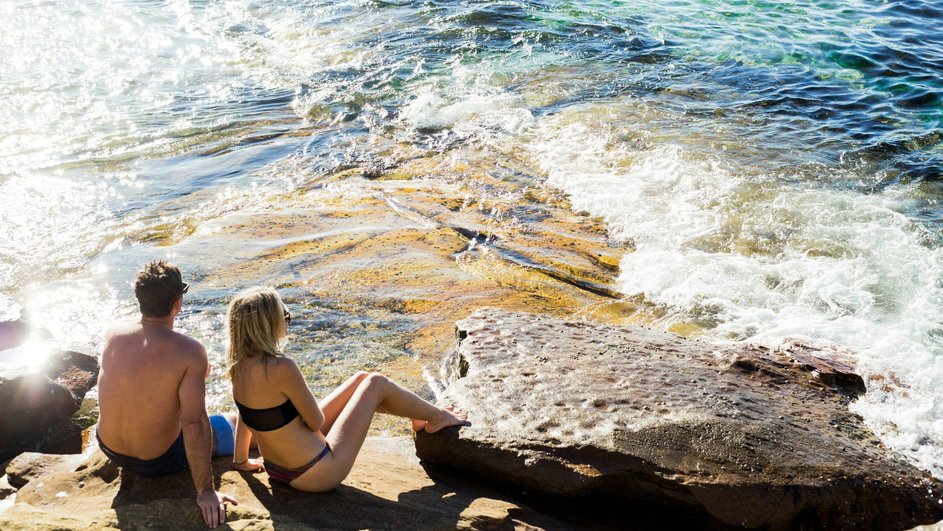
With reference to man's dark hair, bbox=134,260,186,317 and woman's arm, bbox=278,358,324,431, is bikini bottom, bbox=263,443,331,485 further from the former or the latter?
man's dark hair, bbox=134,260,186,317

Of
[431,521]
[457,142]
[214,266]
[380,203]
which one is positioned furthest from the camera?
[457,142]

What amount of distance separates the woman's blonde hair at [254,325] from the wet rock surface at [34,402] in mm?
2039

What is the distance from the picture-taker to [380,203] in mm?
9000

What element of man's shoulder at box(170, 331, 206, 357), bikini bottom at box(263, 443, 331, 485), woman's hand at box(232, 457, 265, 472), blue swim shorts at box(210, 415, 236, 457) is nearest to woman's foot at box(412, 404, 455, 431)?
bikini bottom at box(263, 443, 331, 485)

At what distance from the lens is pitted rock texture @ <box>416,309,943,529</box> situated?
4148 mm

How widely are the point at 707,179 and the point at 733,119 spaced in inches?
101

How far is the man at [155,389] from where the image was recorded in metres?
3.88

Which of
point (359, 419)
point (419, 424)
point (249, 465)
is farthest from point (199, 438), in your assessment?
point (419, 424)

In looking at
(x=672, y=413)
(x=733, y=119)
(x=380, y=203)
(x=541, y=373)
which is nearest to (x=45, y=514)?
(x=541, y=373)

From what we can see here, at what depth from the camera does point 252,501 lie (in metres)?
3.88

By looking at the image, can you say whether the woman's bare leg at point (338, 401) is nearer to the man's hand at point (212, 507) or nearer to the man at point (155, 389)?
the man at point (155, 389)

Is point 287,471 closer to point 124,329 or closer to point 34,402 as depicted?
point 124,329

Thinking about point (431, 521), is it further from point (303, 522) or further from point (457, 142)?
point (457, 142)

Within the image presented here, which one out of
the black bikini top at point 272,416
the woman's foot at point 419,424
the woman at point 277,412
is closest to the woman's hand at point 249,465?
the woman at point 277,412
